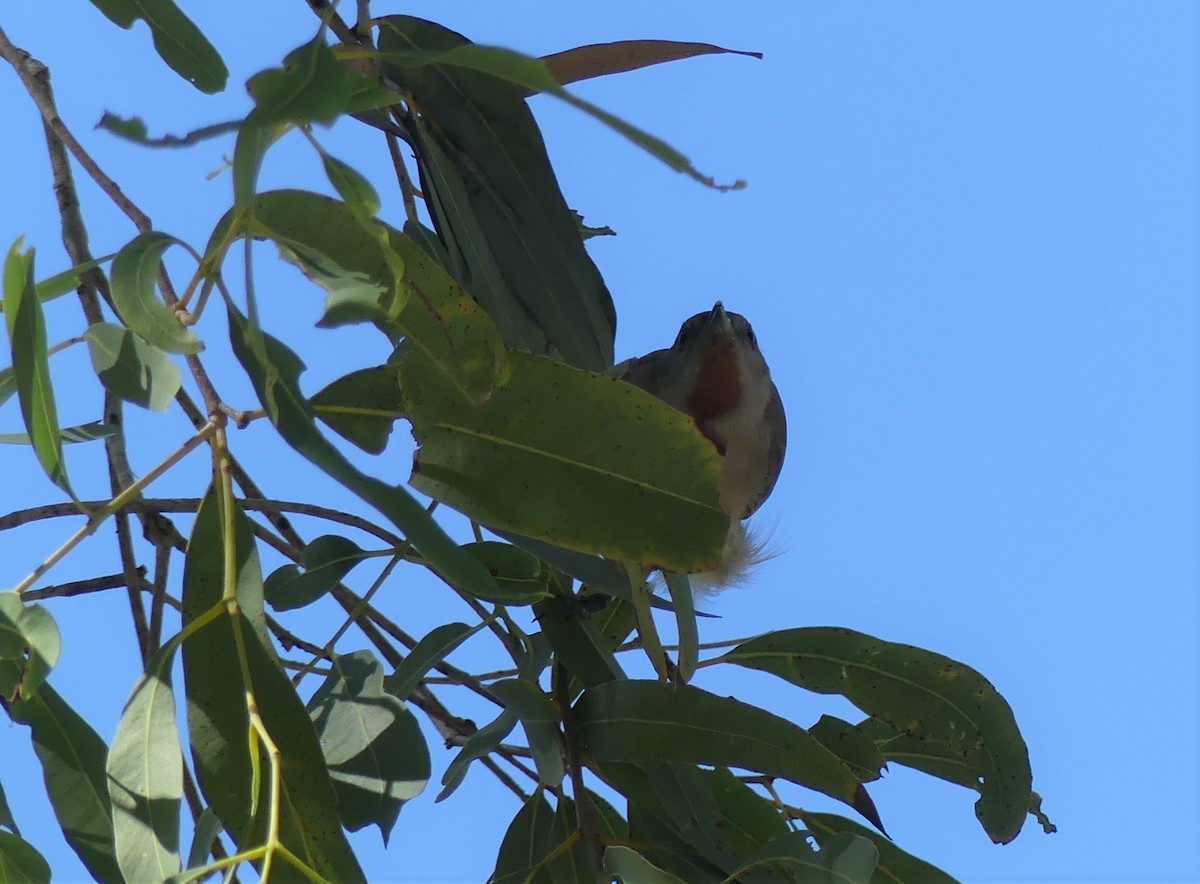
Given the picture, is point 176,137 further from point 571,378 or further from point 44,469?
point 571,378

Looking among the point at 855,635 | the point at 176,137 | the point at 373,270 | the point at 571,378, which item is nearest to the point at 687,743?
the point at 855,635

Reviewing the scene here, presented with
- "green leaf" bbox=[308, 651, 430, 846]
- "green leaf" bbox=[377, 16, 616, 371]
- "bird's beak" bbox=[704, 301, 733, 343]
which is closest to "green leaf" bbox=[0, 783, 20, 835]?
"green leaf" bbox=[308, 651, 430, 846]

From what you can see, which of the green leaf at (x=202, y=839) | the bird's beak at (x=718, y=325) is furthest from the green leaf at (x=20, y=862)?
the bird's beak at (x=718, y=325)

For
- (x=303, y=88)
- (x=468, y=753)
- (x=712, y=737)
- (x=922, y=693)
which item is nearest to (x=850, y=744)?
(x=922, y=693)

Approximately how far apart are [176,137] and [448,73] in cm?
58

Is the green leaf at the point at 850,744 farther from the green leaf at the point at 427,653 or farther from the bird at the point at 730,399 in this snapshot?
the bird at the point at 730,399

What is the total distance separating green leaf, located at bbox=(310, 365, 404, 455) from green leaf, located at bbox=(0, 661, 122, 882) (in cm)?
43

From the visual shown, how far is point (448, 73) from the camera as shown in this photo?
1424mm

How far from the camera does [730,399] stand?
8.70 feet

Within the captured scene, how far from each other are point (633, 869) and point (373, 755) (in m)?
0.31

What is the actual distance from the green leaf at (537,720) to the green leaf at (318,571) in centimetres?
22

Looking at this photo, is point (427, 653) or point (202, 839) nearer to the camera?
point (202, 839)

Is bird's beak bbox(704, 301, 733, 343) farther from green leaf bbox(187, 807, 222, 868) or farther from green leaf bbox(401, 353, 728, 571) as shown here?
green leaf bbox(187, 807, 222, 868)

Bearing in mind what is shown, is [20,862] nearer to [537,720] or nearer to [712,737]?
[537,720]
